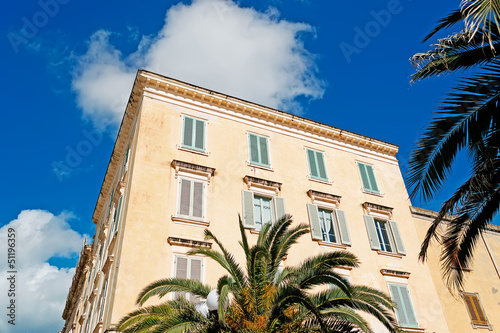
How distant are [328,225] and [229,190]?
15.8 feet

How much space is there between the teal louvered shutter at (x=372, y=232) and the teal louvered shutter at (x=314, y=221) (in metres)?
2.65

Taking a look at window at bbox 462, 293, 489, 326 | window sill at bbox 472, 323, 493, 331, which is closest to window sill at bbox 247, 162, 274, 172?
window at bbox 462, 293, 489, 326

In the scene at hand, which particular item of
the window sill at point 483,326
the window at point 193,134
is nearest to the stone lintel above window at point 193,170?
the window at point 193,134

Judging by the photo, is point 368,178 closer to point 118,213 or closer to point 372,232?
point 372,232

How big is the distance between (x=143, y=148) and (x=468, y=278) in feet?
55.6

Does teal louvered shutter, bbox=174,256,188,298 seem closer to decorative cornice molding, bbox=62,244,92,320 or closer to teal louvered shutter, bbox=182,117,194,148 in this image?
teal louvered shutter, bbox=182,117,194,148

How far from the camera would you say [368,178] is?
71.3 ft

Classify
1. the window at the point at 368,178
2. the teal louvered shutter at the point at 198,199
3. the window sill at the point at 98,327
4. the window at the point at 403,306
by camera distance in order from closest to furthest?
1. the window sill at the point at 98,327
2. the teal louvered shutter at the point at 198,199
3. the window at the point at 403,306
4. the window at the point at 368,178

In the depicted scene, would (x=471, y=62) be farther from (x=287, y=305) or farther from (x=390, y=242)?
(x=390, y=242)

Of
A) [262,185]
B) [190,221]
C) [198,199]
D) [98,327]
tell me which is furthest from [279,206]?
[98,327]

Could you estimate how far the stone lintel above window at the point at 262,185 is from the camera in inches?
707

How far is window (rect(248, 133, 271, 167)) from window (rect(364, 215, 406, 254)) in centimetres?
540

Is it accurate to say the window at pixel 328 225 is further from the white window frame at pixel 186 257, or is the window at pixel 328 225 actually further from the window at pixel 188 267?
the window at pixel 188 267

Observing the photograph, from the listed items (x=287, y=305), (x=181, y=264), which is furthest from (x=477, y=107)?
(x=181, y=264)
